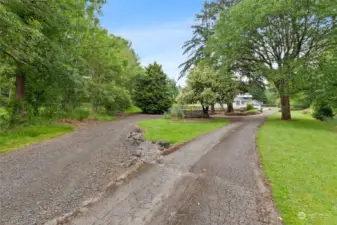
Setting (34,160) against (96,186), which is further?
(34,160)

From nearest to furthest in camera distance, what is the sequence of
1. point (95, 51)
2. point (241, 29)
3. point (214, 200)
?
1. point (214, 200)
2. point (241, 29)
3. point (95, 51)

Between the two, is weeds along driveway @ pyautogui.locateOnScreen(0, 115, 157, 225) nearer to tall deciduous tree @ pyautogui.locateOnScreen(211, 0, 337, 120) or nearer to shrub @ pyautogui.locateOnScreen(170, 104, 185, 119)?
shrub @ pyautogui.locateOnScreen(170, 104, 185, 119)

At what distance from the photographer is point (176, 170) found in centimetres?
505

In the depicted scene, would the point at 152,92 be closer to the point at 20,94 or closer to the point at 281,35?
the point at 281,35

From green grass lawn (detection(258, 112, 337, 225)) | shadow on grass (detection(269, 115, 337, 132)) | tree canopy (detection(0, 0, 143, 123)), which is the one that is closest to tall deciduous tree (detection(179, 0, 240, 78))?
shadow on grass (detection(269, 115, 337, 132))

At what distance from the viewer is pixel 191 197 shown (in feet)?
12.0

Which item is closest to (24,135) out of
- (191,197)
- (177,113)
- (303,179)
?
(191,197)

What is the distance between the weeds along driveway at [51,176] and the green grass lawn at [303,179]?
365cm

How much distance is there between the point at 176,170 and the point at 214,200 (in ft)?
5.27

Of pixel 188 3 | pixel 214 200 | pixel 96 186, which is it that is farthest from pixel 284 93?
pixel 96 186

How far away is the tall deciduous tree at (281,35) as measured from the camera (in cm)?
1196

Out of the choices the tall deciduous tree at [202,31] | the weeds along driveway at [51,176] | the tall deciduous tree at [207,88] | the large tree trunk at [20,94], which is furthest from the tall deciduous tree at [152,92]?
the weeds along driveway at [51,176]

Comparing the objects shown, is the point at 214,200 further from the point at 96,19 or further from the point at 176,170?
the point at 96,19

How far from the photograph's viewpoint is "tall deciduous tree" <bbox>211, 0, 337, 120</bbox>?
39.2ft
